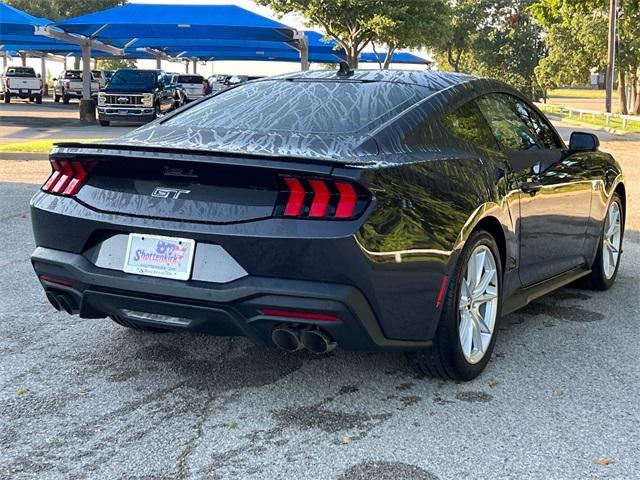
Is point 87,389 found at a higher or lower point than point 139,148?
lower

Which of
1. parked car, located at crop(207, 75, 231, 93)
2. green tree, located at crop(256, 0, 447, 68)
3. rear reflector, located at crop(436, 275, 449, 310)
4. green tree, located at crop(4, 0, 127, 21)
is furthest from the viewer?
green tree, located at crop(4, 0, 127, 21)

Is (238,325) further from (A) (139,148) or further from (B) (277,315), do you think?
(A) (139,148)

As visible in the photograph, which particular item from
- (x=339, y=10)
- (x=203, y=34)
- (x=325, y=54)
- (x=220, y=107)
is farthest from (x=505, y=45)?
(x=220, y=107)

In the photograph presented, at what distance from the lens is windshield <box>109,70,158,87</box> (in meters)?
24.9

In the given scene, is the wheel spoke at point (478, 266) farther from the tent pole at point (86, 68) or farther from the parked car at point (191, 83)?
the parked car at point (191, 83)

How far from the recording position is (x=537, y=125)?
5.23 m

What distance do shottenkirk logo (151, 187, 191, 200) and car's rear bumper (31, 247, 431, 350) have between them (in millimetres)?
361

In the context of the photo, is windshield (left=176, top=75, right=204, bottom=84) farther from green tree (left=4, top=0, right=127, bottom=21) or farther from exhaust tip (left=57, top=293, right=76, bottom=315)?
exhaust tip (left=57, top=293, right=76, bottom=315)

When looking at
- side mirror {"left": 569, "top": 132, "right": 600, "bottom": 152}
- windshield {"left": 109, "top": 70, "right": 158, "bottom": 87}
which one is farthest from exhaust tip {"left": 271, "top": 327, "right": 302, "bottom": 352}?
windshield {"left": 109, "top": 70, "right": 158, "bottom": 87}

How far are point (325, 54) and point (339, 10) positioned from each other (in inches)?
648

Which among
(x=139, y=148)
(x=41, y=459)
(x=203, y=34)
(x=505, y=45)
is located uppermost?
(x=505, y=45)

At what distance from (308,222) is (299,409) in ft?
2.96

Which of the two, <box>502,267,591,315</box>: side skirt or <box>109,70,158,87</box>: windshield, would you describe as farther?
<box>109,70,158,87</box>: windshield

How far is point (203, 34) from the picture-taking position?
87.0 feet
